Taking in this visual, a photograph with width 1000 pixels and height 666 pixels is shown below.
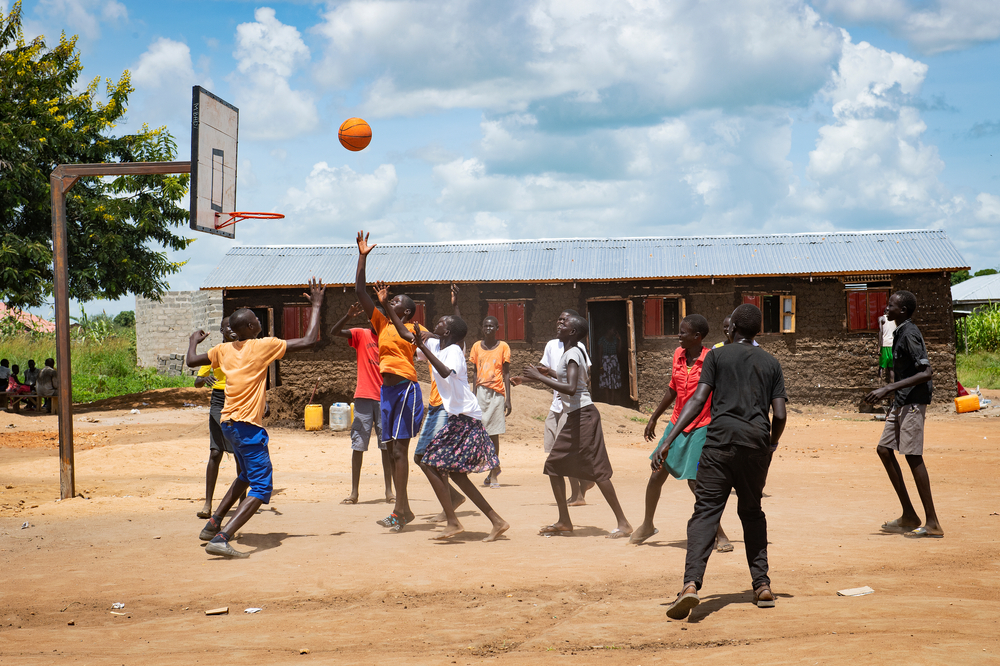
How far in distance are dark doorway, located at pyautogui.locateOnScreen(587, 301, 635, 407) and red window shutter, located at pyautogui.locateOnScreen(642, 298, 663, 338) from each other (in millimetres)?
982

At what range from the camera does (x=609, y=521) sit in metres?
6.67

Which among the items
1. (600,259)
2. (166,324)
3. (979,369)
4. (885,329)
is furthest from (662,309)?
(166,324)

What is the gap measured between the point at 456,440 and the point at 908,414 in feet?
11.4

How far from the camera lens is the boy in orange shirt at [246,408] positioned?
18.3 feet

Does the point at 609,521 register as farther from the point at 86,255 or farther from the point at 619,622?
the point at 86,255

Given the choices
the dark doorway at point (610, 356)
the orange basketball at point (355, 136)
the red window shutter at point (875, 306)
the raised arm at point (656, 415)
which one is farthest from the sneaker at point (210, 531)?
the red window shutter at point (875, 306)

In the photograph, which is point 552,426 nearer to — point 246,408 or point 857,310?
point 246,408

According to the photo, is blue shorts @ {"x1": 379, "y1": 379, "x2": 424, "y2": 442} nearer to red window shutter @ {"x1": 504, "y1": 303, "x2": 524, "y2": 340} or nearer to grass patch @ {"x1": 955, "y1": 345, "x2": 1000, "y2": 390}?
red window shutter @ {"x1": 504, "y1": 303, "x2": 524, "y2": 340}

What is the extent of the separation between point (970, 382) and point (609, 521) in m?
19.4

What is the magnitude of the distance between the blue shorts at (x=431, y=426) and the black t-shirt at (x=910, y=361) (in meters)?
3.53

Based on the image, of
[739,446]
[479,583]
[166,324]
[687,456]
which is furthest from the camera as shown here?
[166,324]

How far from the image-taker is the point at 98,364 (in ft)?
83.1

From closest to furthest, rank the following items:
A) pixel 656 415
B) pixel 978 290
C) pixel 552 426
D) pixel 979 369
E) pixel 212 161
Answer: pixel 656 415
pixel 552 426
pixel 212 161
pixel 979 369
pixel 978 290

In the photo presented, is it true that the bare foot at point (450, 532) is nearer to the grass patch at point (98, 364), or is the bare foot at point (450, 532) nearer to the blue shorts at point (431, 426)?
the blue shorts at point (431, 426)
